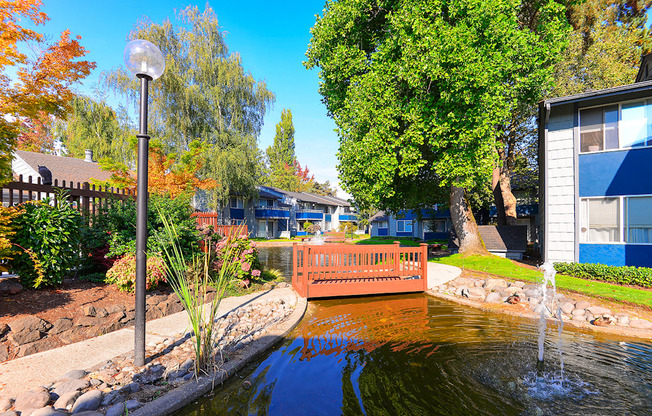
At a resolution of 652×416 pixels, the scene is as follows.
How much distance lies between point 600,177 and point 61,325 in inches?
616

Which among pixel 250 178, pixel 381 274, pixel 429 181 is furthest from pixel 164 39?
pixel 381 274

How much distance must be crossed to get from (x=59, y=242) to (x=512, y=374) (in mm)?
7381

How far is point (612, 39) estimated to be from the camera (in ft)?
60.0

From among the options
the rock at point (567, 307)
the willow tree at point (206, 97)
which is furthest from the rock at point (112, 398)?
the willow tree at point (206, 97)

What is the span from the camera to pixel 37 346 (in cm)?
398

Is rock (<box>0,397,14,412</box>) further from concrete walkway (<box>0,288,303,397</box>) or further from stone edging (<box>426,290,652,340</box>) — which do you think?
stone edging (<box>426,290,652,340</box>)

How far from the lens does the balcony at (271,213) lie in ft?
118

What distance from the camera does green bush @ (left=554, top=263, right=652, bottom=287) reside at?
8961mm

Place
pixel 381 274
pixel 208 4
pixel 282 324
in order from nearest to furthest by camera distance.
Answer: pixel 282 324
pixel 381 274
pixel 208 4

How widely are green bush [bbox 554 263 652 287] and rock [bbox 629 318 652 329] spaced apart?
4.44 metres

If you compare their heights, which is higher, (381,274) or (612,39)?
(612,39)

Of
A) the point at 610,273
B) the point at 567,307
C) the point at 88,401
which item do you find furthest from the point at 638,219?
the point at 88,401

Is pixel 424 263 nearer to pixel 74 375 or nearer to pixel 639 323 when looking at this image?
pixel 639 323

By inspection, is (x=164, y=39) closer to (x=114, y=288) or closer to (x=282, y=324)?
(x=114, y=288)
